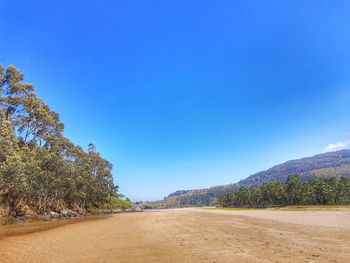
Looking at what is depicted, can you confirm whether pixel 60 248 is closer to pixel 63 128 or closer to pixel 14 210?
pixel 14 210

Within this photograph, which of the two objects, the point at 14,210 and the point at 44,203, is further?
the point at 44,203

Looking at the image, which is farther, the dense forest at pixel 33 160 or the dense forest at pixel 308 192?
the dense forest at pixel 308 192

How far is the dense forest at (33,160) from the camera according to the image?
4653 cm

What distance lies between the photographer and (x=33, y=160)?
5947 centimetres

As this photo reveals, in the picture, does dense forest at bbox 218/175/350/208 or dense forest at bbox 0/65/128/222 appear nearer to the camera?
dense forest at bbox 0/65/128/222

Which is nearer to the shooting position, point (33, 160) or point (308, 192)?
point (33, 160)

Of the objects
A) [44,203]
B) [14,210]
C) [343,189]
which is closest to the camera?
[14,210]

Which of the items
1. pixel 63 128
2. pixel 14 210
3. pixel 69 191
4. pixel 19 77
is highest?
pixel 19 77

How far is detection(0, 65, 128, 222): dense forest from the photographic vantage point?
4653cm

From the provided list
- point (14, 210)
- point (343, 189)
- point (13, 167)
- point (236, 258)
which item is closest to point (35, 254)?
point (236, 258)

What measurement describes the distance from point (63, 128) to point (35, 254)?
233 ft

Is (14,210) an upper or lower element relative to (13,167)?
lower

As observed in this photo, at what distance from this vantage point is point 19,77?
62.7 m

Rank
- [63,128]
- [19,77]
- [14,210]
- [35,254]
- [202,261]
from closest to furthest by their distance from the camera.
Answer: [202,261]
[35,254]
[14,210]
[19,77]
[63,128]
